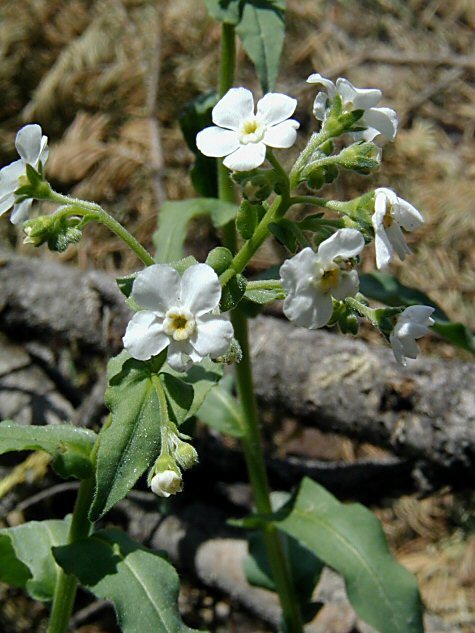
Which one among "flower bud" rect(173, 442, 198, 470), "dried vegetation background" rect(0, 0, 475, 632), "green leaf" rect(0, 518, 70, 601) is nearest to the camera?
"flower bud" rect(173, 442, 198, 470)

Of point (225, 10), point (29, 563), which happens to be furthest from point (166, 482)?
point (225, 10)

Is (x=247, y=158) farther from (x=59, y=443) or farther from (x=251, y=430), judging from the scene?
(x=251, y=430)

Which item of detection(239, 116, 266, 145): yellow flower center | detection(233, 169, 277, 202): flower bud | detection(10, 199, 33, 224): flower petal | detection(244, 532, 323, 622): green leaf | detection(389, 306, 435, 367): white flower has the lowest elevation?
detection(244, 532, 323, 622): green leaf

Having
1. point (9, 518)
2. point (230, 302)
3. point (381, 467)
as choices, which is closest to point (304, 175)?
point (230, 302)

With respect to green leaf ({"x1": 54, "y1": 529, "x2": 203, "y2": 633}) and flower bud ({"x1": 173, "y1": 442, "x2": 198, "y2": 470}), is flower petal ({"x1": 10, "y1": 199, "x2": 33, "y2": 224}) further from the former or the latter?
green leaf ({"x1": 54, "y1": 529, "x2": 203, "y2": 633})

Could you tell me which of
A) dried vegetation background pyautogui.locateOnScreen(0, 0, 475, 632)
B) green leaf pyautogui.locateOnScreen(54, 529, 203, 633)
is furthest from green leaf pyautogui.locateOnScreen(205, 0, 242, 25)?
green leaf pyautogui.locateOnScreen(54, 529, 203, 633)

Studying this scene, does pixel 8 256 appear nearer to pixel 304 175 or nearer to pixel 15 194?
pixel 15 194
